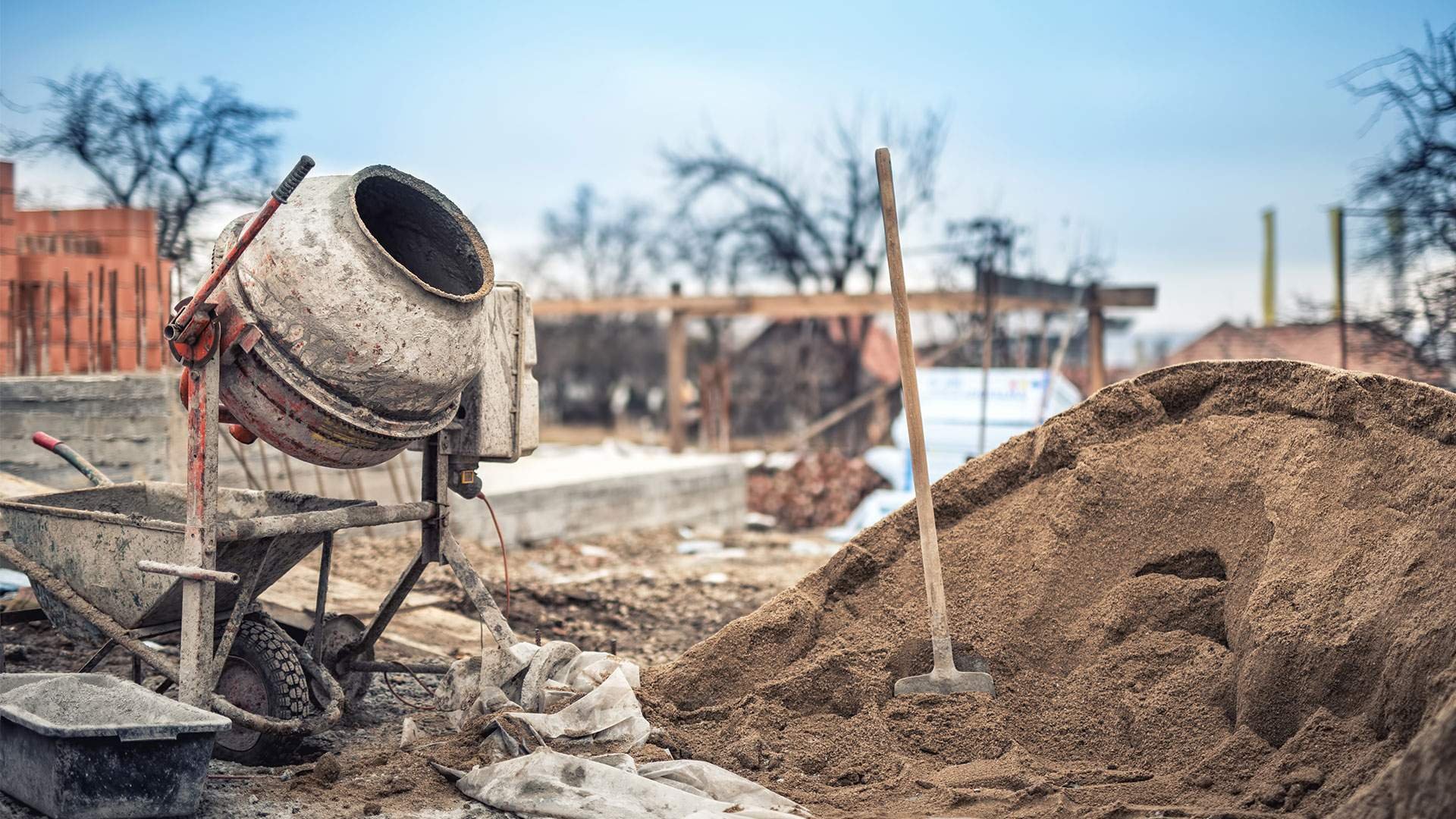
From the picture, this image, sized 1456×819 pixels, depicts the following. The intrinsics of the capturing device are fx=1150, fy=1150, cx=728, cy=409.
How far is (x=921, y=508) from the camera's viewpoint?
169 inches

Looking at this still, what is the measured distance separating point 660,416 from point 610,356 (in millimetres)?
2373

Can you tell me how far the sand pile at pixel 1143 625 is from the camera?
11.2 feet

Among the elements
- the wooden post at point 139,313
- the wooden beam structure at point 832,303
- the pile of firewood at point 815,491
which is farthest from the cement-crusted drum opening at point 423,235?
the pile of firewood at point 815,491

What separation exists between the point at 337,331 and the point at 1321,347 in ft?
30.4

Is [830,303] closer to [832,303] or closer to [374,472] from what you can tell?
[832,303]

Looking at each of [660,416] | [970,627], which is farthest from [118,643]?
[660,416]

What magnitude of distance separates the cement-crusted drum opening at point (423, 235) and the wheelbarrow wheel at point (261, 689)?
55.4 inches

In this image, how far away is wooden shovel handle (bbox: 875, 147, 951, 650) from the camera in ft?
13.7

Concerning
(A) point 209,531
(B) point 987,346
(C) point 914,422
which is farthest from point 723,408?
(A) point 209,531

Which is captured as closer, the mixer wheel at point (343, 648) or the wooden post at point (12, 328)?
the mixer wheel at point (343, 648)

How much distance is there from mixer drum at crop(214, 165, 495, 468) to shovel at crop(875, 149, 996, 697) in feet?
5.07

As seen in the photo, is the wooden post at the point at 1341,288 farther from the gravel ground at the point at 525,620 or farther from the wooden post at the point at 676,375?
the wooden post at the point at 676,375

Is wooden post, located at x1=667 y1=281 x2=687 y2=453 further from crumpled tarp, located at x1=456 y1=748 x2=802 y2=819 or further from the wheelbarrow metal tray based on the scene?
crumpled tarp, located at x1=456 y1=748 x2=802 y2=819

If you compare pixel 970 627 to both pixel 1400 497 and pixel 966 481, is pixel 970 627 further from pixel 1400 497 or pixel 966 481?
pixel 1400 497
